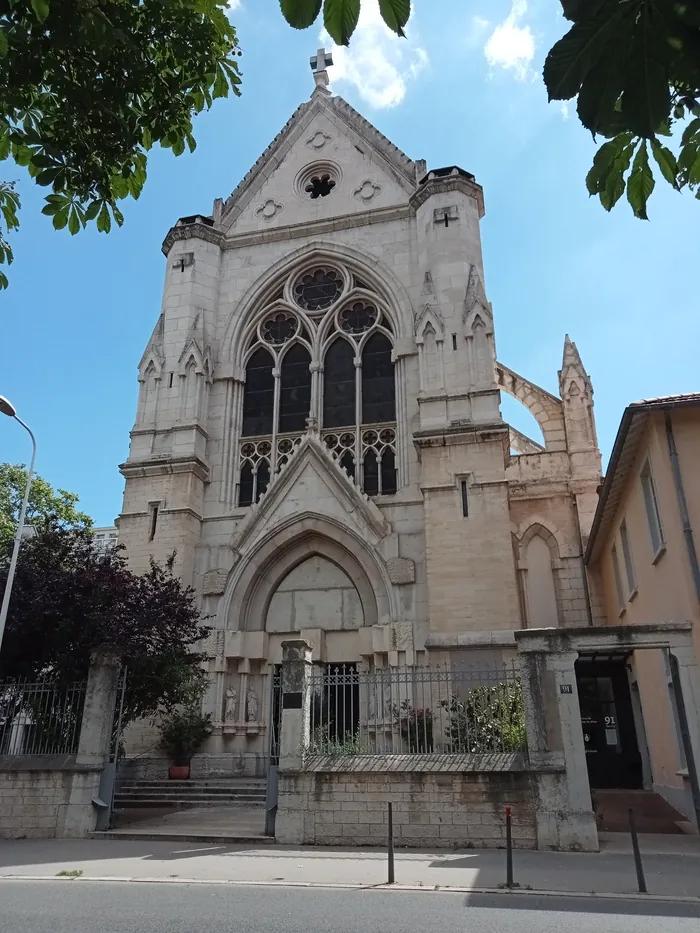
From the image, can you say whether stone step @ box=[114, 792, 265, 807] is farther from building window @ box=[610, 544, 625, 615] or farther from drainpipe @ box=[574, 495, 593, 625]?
drainpipe @ box=[574, 495, 593, 625]

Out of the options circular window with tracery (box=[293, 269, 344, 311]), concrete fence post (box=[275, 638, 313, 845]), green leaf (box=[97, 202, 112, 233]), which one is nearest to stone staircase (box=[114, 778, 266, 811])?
concrete fence post (box=[275, 638, 313, 845])

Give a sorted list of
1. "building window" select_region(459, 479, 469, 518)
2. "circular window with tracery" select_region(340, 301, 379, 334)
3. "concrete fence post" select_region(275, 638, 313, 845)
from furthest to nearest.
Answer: "circular window with tracery" select_region(340, 301, 379, 334), "building window" select_region(459, 479, 469, 518), "concrete fence post" select_region(275, 638, 313, 845)

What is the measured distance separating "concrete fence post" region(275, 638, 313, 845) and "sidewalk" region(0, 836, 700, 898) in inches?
15.8

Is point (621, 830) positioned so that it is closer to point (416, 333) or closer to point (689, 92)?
point (689, 92)

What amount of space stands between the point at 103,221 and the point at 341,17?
121 inches

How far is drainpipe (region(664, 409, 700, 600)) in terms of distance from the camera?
11234 millimetres

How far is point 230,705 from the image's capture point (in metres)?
18.5

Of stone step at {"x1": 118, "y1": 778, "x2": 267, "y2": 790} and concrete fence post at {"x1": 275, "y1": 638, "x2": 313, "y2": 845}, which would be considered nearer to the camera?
concrete fence post at {"x1": 275, "y1": 638, "x2": 313, "y2": 845}

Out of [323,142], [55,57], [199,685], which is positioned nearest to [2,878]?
[199,685]

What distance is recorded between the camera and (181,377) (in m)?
22.3

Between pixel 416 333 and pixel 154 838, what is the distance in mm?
14736

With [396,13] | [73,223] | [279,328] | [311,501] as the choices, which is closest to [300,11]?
[396,13]

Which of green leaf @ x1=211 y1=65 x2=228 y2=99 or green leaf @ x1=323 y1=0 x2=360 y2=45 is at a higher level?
green leaf @ x1=211 y1=65 x2=228 y2=99

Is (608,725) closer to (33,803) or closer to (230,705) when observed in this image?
(230,705)
